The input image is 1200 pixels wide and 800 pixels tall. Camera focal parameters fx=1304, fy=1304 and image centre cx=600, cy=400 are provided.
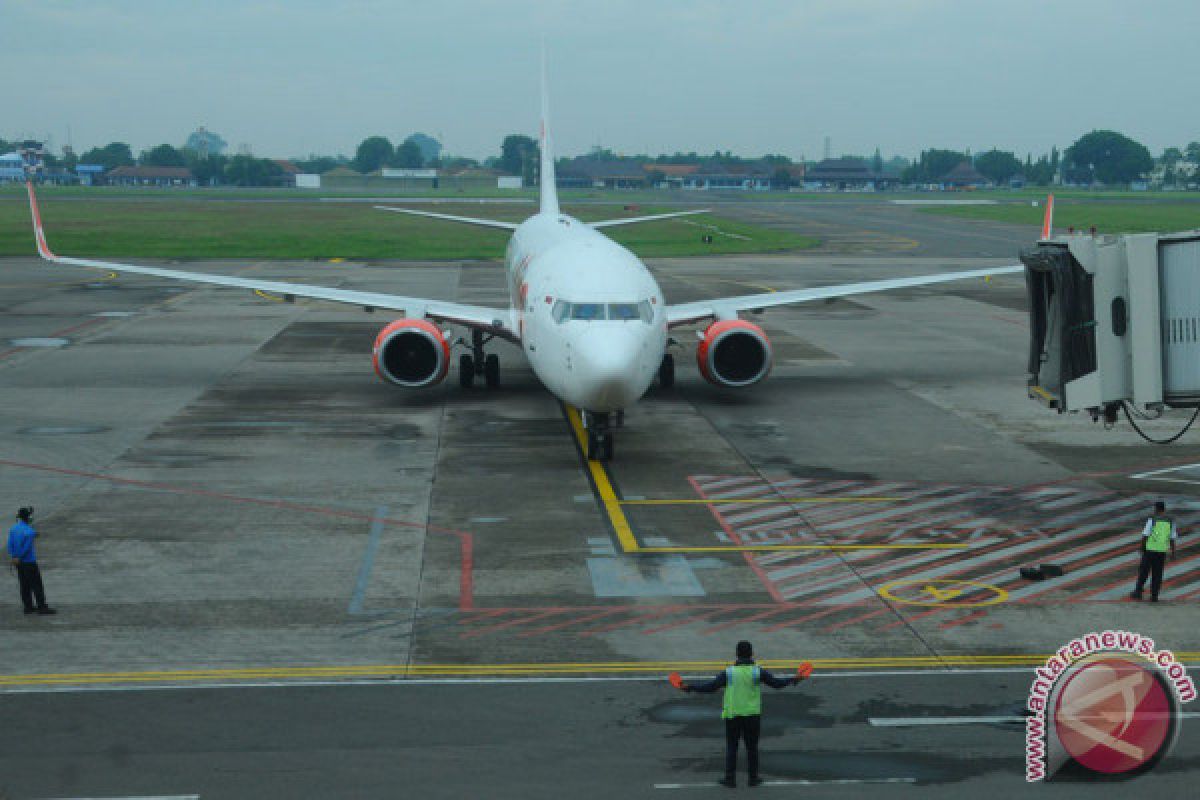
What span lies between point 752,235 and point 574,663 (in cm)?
11695

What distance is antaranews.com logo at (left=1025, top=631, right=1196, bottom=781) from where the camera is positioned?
15773 millimetres

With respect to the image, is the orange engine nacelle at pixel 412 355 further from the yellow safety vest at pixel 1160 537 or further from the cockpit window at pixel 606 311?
the yellow safety vest at pixel 1160 537

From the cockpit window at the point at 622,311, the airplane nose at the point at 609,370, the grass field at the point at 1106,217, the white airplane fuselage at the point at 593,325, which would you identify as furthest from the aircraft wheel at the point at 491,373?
the grass field at the point at 1106,217

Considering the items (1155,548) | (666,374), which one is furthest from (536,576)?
(666,374)

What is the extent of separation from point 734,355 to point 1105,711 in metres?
23.2

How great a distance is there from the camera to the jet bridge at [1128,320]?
25922mm

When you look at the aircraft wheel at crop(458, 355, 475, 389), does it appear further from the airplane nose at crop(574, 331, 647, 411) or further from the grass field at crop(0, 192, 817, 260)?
the grass field at crop(0, 192, 817, 260)

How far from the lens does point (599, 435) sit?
32062 mm

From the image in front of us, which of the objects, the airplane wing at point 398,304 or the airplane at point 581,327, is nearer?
the airplane at point 581,327

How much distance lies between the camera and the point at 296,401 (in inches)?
1598

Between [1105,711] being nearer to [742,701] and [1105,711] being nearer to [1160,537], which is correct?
[742,701]

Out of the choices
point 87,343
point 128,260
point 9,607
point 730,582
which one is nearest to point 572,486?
point 730,582

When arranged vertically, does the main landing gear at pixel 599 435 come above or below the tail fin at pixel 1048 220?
below

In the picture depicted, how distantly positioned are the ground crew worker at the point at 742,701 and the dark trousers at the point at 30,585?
11.5m
